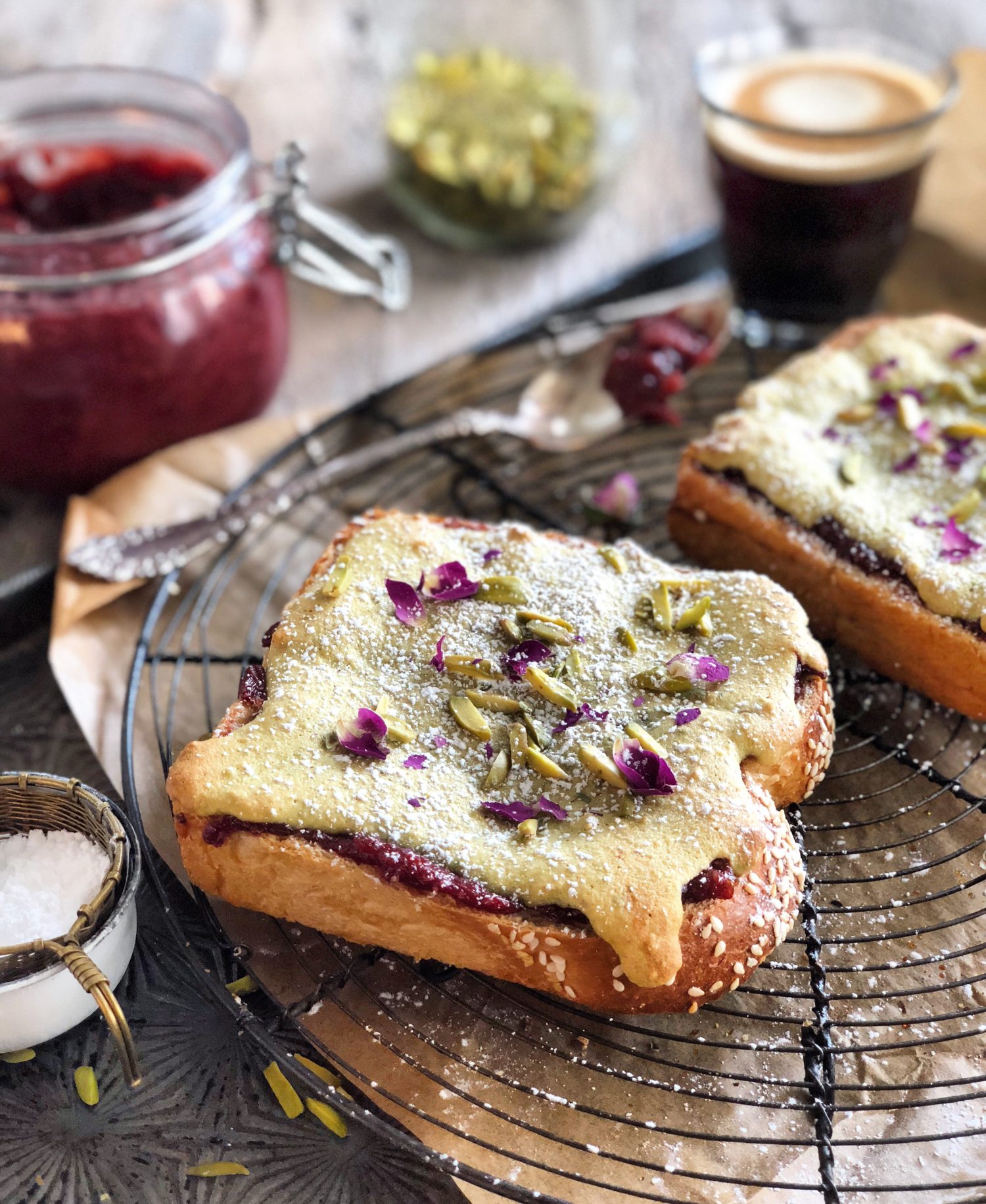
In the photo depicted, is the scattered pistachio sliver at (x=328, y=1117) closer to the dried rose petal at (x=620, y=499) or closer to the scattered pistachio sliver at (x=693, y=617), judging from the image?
the scattered pistachio sliver at (x=693, y=617)

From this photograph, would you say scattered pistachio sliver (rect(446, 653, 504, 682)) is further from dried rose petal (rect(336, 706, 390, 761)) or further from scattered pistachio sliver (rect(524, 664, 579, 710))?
dried rose petal (rect(336, 706, 390, 761))

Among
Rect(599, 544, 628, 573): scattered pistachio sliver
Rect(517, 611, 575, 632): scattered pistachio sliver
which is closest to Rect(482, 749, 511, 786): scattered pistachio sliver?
Rect(517, 611, 575, 632): scattered pistachio sliver

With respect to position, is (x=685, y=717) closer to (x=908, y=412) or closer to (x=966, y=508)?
(x=966, y=508)

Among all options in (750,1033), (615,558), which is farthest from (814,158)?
(750,1033)

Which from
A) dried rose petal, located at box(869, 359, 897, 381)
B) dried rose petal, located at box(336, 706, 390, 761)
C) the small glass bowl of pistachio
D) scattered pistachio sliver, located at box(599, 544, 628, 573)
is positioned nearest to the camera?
dried rose petal, located at box(336, 706, 390, 761)

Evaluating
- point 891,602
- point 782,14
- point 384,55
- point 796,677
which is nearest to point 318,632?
point 796,677

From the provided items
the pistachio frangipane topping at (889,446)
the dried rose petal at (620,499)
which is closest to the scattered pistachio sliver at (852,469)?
the pistachio frangipane topping at (889,446)
